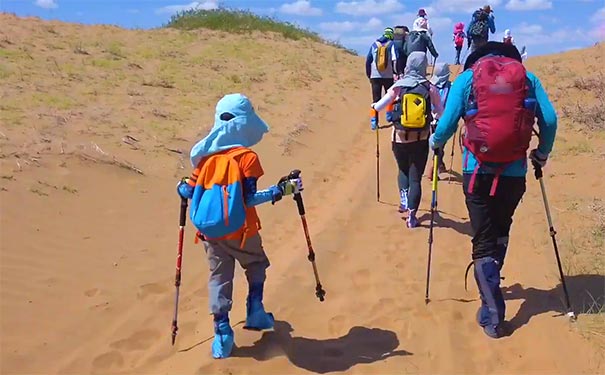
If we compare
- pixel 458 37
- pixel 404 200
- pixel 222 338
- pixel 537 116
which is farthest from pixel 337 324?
pixel 458 37

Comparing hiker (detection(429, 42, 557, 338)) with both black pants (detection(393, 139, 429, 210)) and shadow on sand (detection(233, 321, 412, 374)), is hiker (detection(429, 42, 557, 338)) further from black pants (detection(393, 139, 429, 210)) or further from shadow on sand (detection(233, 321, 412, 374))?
black pants (detection(393, 139, 429, 210))

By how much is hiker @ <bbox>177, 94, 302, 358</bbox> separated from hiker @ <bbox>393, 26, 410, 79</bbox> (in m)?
7.47

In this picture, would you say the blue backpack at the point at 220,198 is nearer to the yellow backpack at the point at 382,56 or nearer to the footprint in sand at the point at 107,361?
the footprint in sand at the point at 107,361

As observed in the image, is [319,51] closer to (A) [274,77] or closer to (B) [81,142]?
(A) [274,77]

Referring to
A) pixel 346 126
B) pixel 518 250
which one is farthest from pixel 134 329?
pixel 346 126

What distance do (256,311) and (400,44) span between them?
818cm

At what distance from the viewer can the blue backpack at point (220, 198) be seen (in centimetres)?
408

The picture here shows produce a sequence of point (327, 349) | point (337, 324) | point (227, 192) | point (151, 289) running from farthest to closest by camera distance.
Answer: point (151, 289) → point (337, 324) → point (327, 349) → point (227, 192)

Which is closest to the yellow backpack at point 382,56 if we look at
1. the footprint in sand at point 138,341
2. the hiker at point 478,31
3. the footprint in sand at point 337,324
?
the hiker at point 478,31

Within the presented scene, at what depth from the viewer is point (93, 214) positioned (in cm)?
708

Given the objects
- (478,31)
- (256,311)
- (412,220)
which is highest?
(478,31)

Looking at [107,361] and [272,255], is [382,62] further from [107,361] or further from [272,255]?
[107,361]

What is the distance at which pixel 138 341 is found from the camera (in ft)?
15.8

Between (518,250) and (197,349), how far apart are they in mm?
3522
